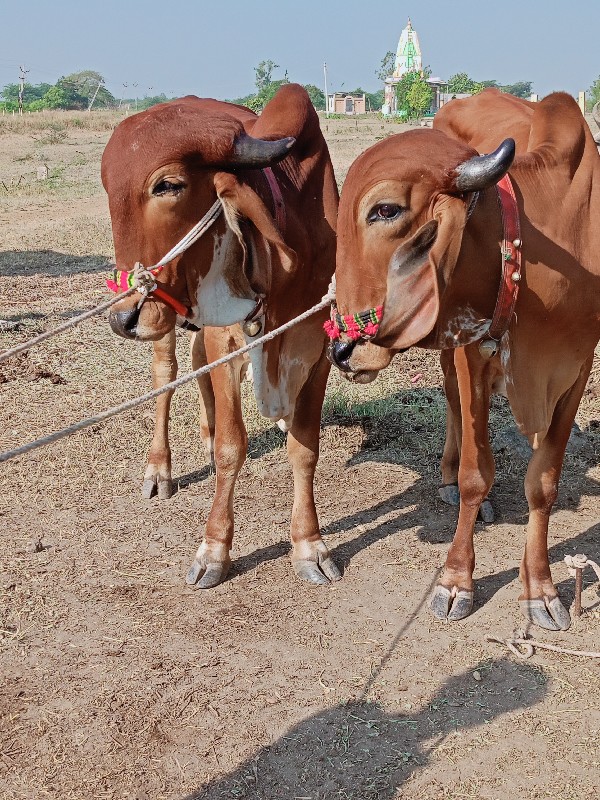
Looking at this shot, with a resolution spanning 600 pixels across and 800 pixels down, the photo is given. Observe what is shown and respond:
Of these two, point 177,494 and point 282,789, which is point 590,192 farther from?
point 177,494

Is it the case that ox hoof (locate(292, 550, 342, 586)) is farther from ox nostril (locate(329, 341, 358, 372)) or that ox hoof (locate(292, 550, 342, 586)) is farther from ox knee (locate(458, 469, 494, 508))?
ox nostril (locate(329, 341, 358, 372))

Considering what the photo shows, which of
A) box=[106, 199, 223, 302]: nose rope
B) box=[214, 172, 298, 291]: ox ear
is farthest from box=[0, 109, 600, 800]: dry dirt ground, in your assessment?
box=[214, 172, 298, 291]: ox ear

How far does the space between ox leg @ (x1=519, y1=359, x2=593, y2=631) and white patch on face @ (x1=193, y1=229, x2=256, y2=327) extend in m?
1.28

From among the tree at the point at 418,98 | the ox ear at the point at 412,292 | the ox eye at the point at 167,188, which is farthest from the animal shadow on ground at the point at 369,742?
the tree at the point at 418,98

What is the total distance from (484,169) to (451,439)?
7.64ft

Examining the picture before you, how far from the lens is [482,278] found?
2.97 m

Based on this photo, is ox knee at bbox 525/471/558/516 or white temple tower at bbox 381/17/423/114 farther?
white temple tower at bbox 381/17/423/114

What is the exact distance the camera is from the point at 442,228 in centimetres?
272

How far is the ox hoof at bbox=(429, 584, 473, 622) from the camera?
11.9ft

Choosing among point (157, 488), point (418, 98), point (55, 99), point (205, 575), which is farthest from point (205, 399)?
point (55, 99)

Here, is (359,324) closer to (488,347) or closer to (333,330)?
(333,330)

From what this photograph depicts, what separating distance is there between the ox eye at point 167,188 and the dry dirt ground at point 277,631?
1.70 m

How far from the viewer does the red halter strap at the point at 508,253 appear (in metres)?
2.95

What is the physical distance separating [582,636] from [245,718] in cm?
135
